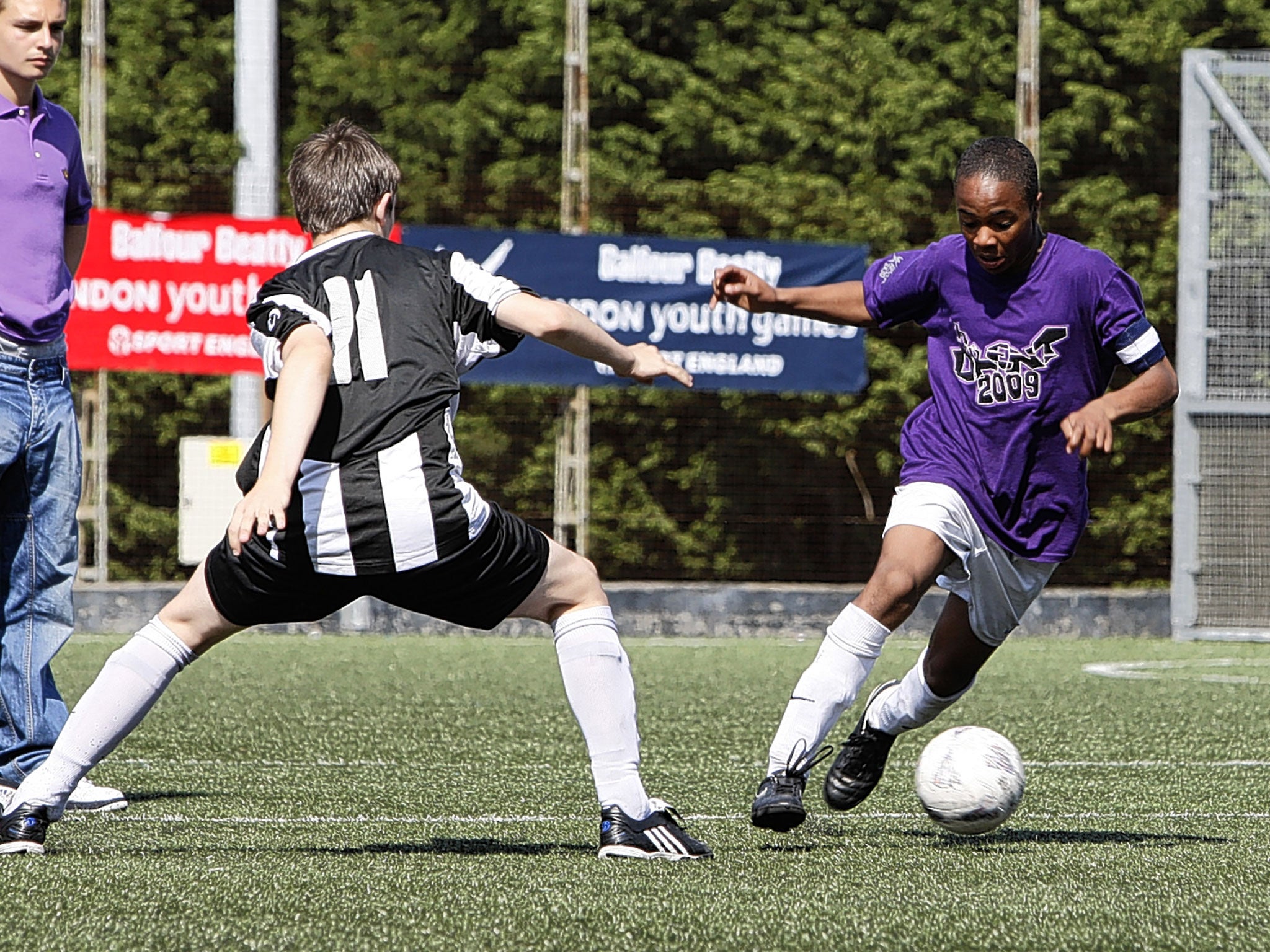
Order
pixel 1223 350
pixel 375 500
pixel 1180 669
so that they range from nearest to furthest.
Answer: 1. pixel 375 500
2. pixel 1180 669
3. pixel 1223 350

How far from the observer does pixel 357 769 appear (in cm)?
614

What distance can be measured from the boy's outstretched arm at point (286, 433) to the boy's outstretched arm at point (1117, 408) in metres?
1.74

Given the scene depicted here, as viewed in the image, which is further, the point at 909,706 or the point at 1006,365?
the point at 909,706

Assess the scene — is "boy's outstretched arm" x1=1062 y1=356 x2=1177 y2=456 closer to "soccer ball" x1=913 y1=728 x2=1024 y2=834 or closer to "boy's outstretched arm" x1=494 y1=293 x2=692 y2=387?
"soccer ball" x1=913 y1=728 x2=1024 y2=834

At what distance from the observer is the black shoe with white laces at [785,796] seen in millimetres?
4383

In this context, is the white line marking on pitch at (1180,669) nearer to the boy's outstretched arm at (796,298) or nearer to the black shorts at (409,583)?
the boy's outstretched arm at (796,298)

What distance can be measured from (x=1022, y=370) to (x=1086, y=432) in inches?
20.2

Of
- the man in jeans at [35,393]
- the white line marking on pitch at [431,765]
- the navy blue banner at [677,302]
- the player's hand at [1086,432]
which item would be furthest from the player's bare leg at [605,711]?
the navy blue banner at [677,302]

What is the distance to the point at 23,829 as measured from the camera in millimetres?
4203

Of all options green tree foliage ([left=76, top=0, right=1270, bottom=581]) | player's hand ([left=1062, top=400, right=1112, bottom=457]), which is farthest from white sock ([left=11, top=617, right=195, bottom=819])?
green tree foliage ([left=76, top=0, right=1270, bottom=581])

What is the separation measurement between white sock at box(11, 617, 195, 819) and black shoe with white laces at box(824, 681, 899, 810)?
1.82 metres

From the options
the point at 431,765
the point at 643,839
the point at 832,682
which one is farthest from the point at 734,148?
the point at 643,839

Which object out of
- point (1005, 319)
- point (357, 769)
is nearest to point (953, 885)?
point (1005, 319)

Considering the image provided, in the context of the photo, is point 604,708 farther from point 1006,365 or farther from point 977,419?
point 1006,365
